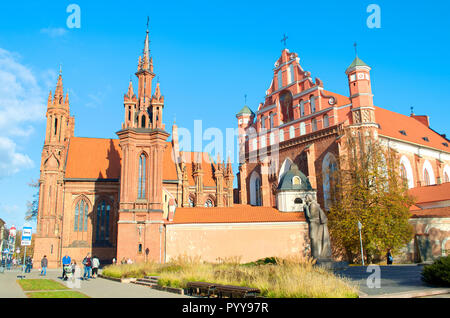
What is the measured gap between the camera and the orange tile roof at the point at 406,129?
44.5m

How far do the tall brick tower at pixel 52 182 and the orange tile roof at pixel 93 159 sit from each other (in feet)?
5.87

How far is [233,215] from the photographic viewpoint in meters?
34.7

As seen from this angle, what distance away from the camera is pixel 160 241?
33.3 m

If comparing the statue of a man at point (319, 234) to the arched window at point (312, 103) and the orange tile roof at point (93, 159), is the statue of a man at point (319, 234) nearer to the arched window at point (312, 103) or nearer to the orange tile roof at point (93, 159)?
the arched window at point (312, 103)

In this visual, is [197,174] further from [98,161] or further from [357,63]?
[357,63]

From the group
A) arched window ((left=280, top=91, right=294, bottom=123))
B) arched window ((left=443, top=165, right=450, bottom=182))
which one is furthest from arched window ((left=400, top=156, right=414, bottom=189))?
arched window ((left=280, top=91, right=294, bottom=123))

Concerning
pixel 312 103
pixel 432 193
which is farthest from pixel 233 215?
pixel 432 193

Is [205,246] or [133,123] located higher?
[133,123]

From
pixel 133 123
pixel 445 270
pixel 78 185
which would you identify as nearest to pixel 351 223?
pixel 445 270

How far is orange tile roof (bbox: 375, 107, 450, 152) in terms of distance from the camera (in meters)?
44.5

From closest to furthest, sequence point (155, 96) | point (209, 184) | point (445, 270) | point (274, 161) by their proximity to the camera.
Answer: point (445, 270) → point (155, 96) → point (274, 161) → point (209, 184)
